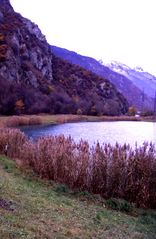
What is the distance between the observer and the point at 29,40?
96.0m

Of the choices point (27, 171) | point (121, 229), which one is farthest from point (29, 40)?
point (121, 229)

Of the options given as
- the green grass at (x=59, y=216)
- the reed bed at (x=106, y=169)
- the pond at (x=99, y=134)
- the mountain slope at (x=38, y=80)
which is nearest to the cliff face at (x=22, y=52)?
the mountain slope at (x=38, y=80)

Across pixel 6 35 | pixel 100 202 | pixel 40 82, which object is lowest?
pixel 100 202

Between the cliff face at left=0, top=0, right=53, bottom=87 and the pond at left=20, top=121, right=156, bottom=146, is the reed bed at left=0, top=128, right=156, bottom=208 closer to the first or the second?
the pond at left=20, top=121, right=156, bottom=146

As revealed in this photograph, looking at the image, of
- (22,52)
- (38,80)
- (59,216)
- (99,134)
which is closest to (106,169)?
(59,216)

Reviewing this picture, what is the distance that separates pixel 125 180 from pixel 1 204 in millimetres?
4832

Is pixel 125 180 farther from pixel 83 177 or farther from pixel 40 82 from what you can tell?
pixel 40 82

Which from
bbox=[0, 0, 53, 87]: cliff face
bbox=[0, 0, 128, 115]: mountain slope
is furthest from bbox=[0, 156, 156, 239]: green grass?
bbox=[0, 0, 53, 87]: cliff face

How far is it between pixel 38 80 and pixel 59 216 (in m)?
78.3

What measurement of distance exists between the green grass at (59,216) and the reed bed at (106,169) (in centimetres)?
56

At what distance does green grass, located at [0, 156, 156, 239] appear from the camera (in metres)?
7.61

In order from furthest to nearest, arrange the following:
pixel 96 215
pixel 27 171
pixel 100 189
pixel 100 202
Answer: pixel 27 171 → pixel 100 189 → pixel 100 202 → pixel 96 215

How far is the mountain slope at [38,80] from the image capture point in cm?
6581

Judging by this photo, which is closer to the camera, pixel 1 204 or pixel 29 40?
pixel 1 204
